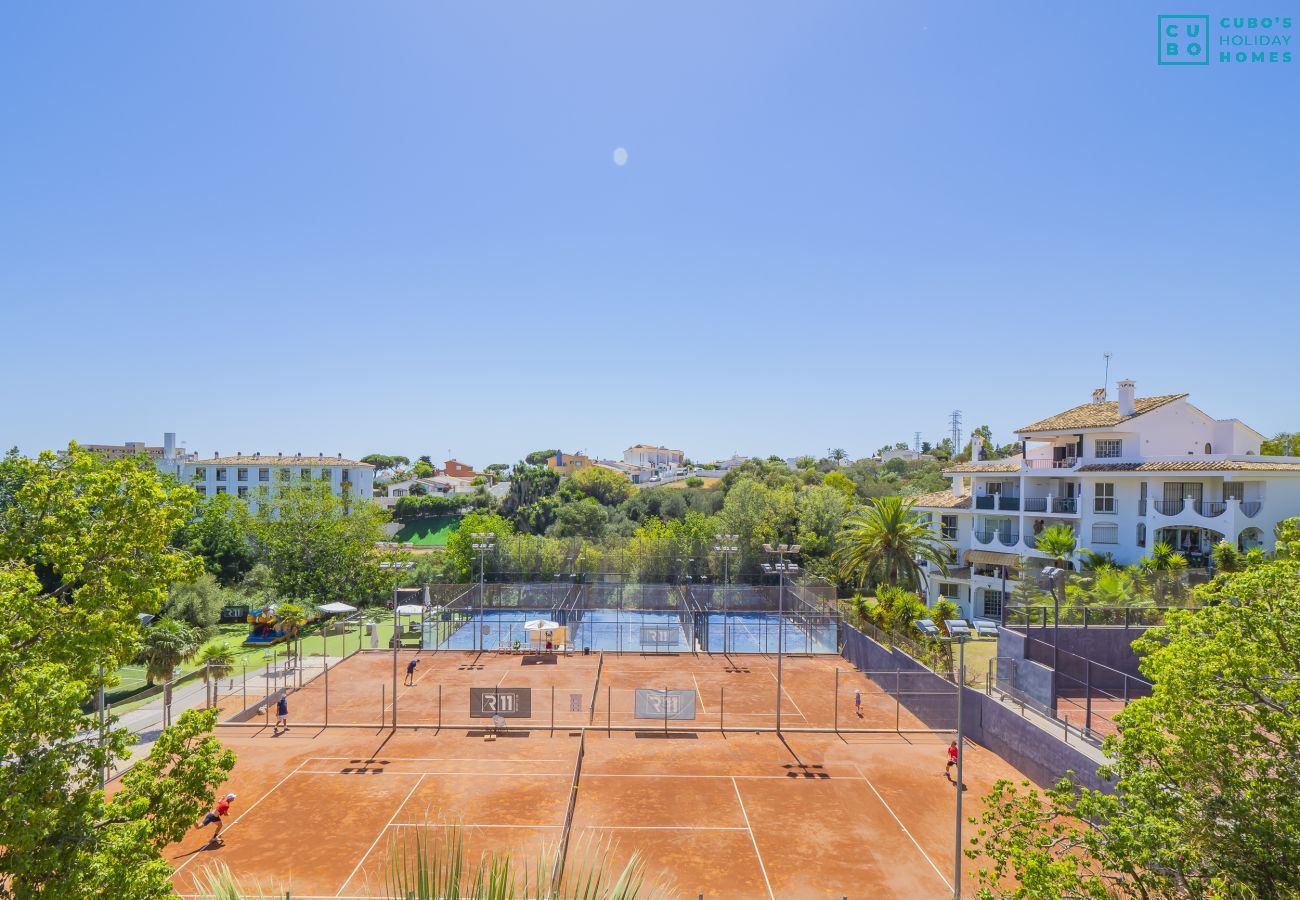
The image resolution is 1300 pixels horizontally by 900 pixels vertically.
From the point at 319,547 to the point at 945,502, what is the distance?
137 ft

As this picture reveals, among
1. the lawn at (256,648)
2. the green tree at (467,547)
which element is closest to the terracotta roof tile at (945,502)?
the green tree at (467,547)

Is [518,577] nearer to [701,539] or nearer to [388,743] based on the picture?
[701,539]

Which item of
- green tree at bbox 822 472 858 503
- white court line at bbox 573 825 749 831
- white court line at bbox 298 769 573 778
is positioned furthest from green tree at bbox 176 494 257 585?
green tree at bbox 822 472 858 503

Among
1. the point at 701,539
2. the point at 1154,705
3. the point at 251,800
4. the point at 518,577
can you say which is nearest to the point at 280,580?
the point at 518,577

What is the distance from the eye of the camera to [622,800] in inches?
742

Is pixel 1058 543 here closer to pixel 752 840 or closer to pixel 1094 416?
pixel 1094 416

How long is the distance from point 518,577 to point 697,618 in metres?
14.9

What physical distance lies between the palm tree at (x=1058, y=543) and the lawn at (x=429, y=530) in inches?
2551

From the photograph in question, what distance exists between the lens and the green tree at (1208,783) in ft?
28.2

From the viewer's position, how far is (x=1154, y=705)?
1025cm

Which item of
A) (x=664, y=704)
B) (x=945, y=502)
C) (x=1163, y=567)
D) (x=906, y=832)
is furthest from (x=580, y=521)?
(x=906, y=832)

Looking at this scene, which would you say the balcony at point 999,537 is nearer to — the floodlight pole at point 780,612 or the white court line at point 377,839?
the floodlight pole at point 780,612

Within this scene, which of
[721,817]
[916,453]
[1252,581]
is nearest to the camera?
[1252,581]

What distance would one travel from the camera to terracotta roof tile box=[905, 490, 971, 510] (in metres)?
42.6
